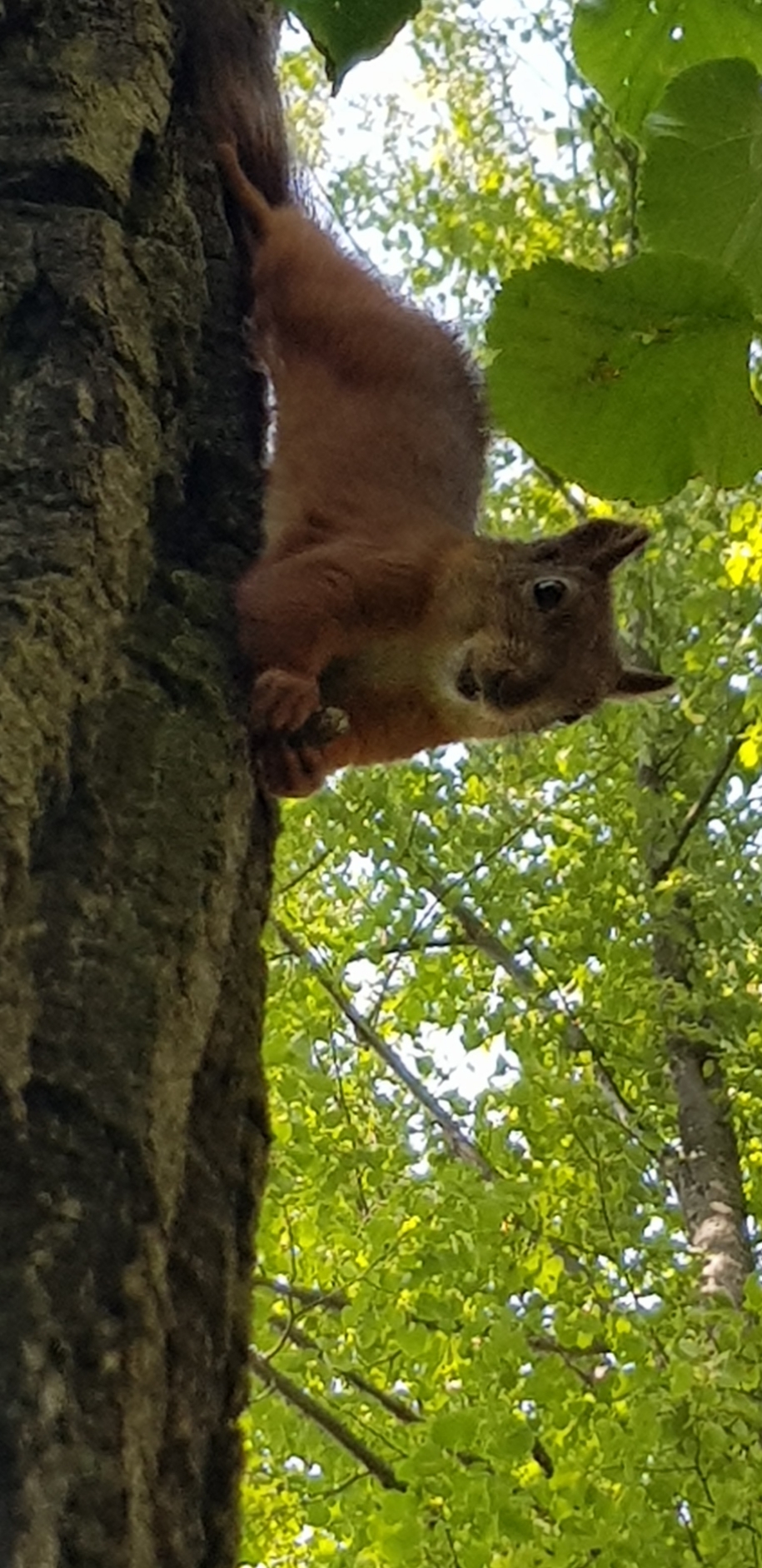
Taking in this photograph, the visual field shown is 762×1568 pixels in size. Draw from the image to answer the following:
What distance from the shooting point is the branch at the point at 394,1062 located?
12.8ft

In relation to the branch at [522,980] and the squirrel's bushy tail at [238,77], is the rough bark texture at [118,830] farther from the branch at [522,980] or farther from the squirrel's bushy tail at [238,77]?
the branch at [522,980]

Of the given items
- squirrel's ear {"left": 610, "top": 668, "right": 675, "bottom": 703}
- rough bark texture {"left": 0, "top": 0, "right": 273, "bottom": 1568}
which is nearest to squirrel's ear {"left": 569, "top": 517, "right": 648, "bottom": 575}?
squirrel's ear {"left": 610, "top": 668, "right": 675, "bottom": 703}

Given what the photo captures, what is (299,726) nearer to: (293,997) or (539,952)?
(293,997)

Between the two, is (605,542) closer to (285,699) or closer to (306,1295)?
(285,699)

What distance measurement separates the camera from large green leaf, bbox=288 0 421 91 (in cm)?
46

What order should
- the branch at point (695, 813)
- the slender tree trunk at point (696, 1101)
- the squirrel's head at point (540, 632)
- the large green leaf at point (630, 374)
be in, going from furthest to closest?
the branch at point (695, 813)
the slender tree trunk at point (696, 1101)
the squirrel's head at point (540, 632)
the large green leaf at point (630, 374)

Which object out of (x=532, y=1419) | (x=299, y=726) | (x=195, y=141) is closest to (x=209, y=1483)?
(x=299, y=726)

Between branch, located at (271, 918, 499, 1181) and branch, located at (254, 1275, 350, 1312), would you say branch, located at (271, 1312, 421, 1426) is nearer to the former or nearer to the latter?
branch, located at (254, 1275, 350, 1312)

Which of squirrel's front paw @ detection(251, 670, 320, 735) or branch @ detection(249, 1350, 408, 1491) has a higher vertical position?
branch @ detection(249, 1350, 408, 1491)

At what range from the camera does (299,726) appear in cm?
123

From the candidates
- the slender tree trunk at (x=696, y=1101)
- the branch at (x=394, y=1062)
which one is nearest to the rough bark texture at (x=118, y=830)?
the branch at (x=394, y=1062)

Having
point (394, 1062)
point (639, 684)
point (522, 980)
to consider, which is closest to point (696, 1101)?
point (522, 980)

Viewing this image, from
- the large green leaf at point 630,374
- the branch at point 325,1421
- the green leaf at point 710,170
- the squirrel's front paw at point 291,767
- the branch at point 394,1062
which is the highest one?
the branch at point 394,1062

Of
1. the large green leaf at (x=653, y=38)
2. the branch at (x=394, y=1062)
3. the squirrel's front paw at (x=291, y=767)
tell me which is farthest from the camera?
the branch at (x=394, y=1062)
